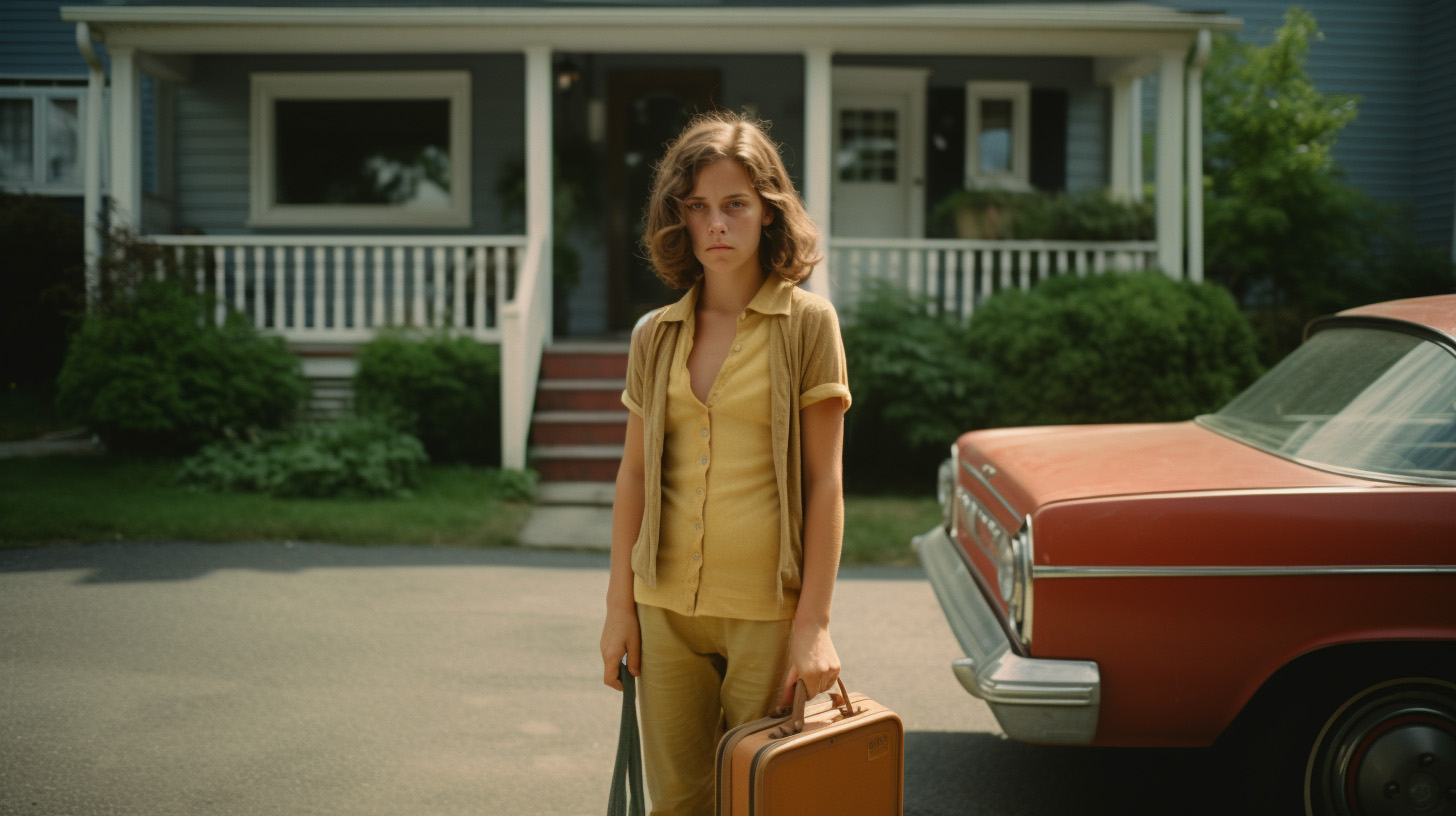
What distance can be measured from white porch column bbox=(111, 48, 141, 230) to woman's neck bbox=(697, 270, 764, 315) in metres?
8.99

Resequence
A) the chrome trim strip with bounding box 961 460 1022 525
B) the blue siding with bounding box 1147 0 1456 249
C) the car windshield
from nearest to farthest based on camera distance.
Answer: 1. the car windshield
2. the chrome trim strip with bounding box 961 460 1022 525
3. the blue siding with bounding box 1147 0 1456 249

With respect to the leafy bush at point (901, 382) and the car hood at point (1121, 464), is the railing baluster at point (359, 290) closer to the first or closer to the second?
the leafy bush at point (901, 382)

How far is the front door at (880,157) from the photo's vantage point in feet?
39.4

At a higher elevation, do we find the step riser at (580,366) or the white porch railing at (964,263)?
the white porch railing at (964,263)

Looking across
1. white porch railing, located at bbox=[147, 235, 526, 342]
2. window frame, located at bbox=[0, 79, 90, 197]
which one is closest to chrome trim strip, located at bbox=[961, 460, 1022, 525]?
white porch railing, located at bbox=[147, 235, 526, 342]

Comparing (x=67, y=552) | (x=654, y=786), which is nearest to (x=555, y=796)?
(x=654, y=786)

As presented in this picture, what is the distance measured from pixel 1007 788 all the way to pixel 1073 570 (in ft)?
3.46

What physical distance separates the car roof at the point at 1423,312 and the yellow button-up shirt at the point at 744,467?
2095mm

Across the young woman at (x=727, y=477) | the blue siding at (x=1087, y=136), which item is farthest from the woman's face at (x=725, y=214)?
the blue siding at (x=1087, y=136)

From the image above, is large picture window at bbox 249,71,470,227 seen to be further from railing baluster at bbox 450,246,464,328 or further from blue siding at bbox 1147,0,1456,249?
blue siding at bbox 1147,0,1456,249

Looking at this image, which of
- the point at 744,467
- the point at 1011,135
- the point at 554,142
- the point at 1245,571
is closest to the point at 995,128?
the point at 1011,135

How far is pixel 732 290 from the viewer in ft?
7.61

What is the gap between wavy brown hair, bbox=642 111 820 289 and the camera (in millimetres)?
2211

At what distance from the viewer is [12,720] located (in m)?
3.94
